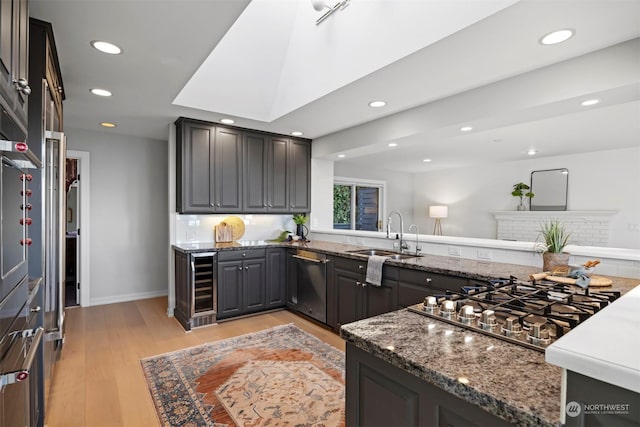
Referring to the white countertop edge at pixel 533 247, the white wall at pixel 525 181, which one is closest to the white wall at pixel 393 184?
the white wall at pixel 525 181

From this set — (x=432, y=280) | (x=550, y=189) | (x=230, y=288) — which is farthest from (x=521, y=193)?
(x=230, y=288)

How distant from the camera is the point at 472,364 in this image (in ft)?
2.98

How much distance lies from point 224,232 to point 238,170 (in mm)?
866

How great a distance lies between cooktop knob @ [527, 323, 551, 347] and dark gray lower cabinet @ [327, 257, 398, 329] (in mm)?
1826

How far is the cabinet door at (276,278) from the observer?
4203 millimetres

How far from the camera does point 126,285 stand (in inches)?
189

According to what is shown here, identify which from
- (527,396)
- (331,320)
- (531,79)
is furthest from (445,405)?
(331,320)

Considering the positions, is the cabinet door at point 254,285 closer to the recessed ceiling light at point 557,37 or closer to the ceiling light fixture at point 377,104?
the ceiling light fixture at point 377,104

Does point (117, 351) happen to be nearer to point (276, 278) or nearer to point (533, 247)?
point (276, 278)

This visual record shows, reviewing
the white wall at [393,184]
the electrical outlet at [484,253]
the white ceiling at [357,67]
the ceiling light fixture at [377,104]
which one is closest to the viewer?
the white ceiling at [357,67]

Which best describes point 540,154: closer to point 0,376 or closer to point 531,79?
point 531,79

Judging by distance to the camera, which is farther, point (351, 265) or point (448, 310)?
point (351, 265)

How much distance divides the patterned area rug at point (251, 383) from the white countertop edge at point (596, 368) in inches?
68.6

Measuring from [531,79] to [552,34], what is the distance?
0.60m
